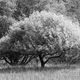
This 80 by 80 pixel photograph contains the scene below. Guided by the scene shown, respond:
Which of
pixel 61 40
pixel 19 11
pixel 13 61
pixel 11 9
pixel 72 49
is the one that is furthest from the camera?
pixel 19 11

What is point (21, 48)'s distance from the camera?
1461cm

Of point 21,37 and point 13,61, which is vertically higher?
point 21,37

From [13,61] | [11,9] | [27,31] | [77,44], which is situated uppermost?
[11,9]

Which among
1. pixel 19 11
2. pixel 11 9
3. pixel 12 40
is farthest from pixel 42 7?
pixel 12 40

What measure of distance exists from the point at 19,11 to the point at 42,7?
309 cm

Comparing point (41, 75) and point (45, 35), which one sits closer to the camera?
point (41, 75)

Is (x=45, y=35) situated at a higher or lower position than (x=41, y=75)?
higher

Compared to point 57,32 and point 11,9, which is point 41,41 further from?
point 11,9

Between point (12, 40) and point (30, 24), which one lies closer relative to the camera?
point (30, 24)

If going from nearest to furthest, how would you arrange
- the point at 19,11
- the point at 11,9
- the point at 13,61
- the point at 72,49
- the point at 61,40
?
1. the point at 61,40
2. the point at 72,49
3. the point at 13,61
4. the point at 11,9
5. the point at 19,11

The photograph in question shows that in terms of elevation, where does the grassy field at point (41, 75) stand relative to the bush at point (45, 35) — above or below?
below

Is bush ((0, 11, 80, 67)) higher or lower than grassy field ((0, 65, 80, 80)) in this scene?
higher

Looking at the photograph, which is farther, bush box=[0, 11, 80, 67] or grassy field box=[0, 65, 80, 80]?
bush box=[0, 11, 80, 67]

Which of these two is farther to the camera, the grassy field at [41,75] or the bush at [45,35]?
the bush at [45,35]
